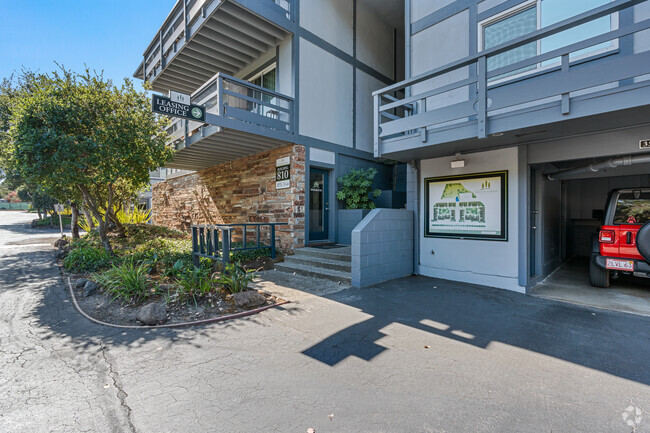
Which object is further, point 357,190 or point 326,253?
point 357,190

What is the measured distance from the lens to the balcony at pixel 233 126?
6598mm

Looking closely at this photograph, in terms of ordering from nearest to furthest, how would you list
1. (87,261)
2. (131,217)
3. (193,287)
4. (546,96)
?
(546,96) → (193,287) → (87,261) → (131,217)

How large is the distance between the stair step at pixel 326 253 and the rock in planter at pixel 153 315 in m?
3.63

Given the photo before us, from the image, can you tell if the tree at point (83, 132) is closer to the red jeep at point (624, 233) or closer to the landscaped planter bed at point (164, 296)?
the landscaped planter bed at point (164, 296)

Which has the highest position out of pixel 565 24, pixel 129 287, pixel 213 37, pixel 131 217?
pixel 213 37

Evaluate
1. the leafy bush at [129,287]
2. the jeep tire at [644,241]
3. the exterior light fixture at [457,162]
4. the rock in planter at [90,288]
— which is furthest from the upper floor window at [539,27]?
the rock in planter at [90,288]

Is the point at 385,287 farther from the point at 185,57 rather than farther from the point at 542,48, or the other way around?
the point at 185,57

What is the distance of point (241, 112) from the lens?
6.79m

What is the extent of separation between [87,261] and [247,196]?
4.15 metres

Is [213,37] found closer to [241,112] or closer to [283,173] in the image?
Answer: [241,112]

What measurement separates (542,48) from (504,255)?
3620mm

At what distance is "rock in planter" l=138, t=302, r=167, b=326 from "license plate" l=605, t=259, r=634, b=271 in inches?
272

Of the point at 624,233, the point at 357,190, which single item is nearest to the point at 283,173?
the point at 357,190

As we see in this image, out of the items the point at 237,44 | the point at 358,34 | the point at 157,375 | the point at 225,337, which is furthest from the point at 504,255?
the point at 237,44
